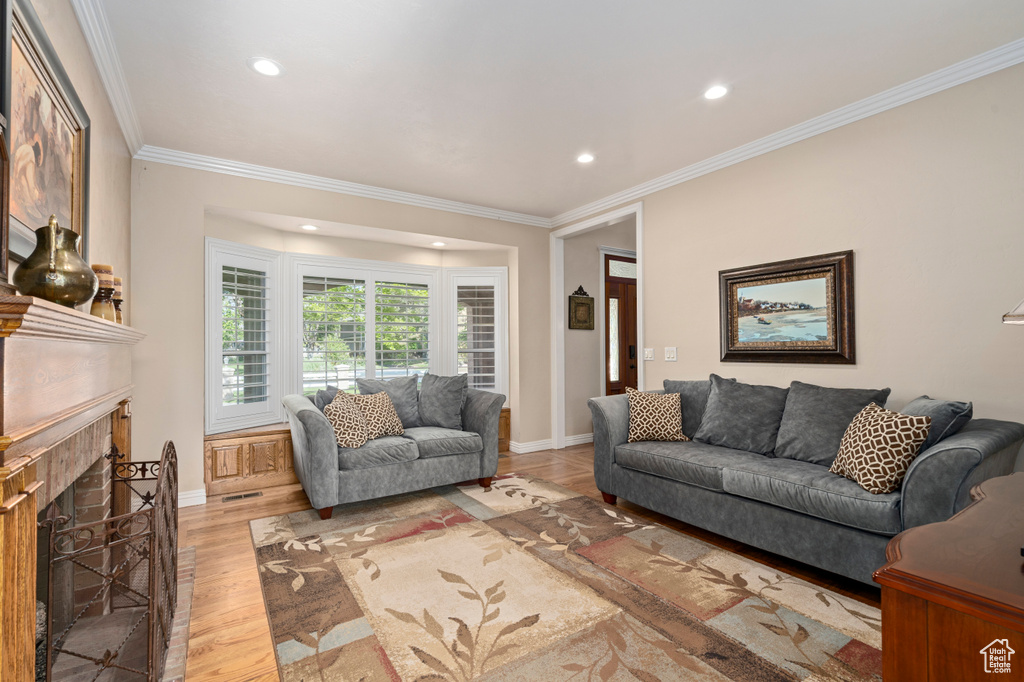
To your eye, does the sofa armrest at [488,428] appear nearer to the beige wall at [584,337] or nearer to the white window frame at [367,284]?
the white window frame at [367,284]

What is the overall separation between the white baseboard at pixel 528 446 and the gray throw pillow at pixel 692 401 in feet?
7.16

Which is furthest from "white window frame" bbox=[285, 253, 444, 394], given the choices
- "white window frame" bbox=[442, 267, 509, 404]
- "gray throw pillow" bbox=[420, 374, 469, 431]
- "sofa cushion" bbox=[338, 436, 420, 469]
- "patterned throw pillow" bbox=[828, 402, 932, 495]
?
"patterned throw pillow" bbox=[828, 402, 932, 495]

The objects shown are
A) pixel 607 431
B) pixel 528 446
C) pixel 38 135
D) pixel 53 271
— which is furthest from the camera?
pixel 528 446

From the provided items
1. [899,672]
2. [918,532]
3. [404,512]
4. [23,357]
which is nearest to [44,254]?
[23,357]

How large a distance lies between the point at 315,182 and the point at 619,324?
13.3 feet

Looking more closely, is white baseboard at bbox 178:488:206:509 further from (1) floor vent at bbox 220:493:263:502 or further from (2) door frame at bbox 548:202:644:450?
(2) door frame at bbox 548:202:644:450

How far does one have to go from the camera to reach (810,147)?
3365 mm

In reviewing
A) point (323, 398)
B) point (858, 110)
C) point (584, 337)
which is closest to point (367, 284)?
point (323, 398)

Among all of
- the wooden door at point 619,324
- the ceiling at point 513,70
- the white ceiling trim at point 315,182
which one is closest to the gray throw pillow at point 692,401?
the ceiling at point 513,70

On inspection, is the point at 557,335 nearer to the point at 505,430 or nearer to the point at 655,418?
the point at 505,430

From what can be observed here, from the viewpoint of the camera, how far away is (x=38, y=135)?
5.55 feet

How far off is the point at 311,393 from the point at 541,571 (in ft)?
10.5

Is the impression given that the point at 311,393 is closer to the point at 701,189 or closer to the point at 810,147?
the point at 701,189

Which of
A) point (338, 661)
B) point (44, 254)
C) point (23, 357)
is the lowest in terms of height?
point (338, 661)
